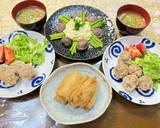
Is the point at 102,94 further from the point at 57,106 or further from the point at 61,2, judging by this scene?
the point at 61,2

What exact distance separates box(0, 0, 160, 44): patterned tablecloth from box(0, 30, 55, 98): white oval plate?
136 mm

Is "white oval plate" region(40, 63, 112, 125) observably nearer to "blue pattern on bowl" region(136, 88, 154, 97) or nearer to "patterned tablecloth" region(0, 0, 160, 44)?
"blue pattern on bowl" region(136, 88, 154, 97)

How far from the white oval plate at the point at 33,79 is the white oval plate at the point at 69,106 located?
0.05 meters

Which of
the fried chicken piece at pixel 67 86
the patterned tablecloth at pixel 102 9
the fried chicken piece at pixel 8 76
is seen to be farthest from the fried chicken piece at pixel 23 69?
the patterned tablecloth at pixel 102 9

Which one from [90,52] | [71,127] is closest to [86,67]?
[90,52]

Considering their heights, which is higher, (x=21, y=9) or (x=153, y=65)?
(x=21, y=9)

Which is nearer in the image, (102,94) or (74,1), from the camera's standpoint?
(102,94)

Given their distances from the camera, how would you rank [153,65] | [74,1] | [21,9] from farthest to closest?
[74,1] → [21,9] → [153,65]

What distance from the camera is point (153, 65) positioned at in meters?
1.01

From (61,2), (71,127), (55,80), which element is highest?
(61,2)

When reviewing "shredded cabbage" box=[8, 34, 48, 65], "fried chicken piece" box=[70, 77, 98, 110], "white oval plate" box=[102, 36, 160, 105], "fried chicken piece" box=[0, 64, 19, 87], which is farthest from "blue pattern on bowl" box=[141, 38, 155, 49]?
"fried chicken piece" box=[0, 64, 19, 87]

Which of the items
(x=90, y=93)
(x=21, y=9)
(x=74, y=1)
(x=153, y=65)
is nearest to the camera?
(x=90, y=93)

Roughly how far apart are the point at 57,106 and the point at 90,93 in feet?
0.44

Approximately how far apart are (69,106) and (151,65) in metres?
0.37
